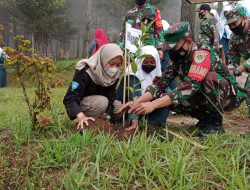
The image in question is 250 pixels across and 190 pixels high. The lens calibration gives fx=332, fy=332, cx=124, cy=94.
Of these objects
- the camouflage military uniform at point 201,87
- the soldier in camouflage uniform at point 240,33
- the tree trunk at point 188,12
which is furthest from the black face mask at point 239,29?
the tree trunk at point 188,12

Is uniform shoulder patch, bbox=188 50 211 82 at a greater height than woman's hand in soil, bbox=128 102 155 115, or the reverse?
uniform shoulder patch, bbox=188 50 211 82

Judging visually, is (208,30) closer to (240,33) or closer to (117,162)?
(240,33)

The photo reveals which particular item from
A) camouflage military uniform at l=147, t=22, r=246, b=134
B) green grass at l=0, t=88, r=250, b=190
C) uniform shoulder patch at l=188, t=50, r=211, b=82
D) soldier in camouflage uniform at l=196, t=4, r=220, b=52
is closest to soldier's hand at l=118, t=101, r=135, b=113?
camouflage military uniform at l=147, t=22, r=246, b=134

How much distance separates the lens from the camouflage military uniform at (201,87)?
256cm

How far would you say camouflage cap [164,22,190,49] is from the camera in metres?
2.52

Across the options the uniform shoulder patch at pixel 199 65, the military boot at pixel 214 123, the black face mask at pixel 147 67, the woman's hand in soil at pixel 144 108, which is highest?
the uniform shoulder patch at pixel 199 65

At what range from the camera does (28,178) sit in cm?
199

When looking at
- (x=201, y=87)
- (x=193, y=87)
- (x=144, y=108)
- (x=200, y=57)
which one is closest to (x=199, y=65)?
(x=200, y=57)

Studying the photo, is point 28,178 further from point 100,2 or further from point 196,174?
point 100,2

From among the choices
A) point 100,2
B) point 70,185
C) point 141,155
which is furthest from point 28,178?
point 100,2

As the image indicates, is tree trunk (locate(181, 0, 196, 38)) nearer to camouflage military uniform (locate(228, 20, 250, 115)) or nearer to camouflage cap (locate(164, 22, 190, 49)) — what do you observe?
camouflage military uniform (locate(228, 20, 250, 115))

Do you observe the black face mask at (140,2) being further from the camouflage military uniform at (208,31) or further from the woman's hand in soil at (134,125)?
the woman's hand in soil at (134,125)

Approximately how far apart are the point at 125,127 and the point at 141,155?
740mm

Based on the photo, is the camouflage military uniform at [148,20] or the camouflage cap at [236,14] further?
the camouflage military uniform at [148,20]
